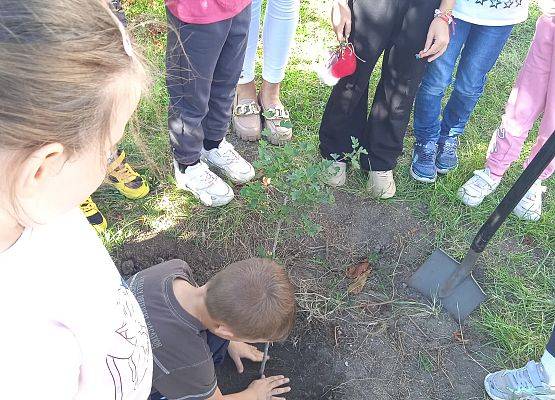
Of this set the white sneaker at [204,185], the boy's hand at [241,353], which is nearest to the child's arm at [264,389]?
the boy's hand at [241,353]

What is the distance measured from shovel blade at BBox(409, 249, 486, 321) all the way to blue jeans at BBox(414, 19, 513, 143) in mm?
723

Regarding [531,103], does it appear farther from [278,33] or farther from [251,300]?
[251,300]

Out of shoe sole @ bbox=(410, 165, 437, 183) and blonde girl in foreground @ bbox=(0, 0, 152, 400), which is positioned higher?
blonde girl in foreground @ bbox=(0, 0, 152, 400)

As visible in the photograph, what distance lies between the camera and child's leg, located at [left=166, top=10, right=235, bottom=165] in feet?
6.71

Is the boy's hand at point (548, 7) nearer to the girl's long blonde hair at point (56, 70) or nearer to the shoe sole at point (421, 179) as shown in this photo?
the shoe sole at point (421, 179)

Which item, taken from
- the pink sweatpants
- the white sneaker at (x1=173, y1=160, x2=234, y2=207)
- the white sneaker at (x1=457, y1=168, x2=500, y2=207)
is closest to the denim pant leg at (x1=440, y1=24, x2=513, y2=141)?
the pink sweatpants

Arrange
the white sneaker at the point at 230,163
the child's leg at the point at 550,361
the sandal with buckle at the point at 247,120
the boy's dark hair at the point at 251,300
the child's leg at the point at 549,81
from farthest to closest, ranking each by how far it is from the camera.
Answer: the sandal with buckle at the point at 247,120 → the white sneaker at the point at 230,163 → the child's leg at the point at 549,81 → the child's leg at the point at 550,361 → the boy's dark hair at the point at 251,300

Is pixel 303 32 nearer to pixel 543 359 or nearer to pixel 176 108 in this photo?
pixel 176 108

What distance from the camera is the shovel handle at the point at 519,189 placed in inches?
71.4

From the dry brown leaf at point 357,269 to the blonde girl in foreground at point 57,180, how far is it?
62.3 inches

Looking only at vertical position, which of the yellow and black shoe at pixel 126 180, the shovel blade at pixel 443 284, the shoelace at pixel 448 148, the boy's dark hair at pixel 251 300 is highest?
the boy's dark hair at pixel 251 300

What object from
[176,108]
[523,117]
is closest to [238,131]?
[176,108]

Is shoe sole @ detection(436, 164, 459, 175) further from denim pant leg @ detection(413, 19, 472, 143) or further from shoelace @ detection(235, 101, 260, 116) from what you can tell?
shoelace @ detection(235, 101, 260, 116)

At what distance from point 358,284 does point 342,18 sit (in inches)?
47.3
